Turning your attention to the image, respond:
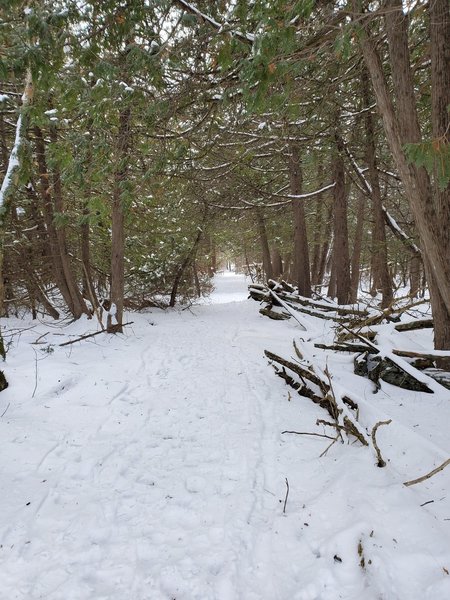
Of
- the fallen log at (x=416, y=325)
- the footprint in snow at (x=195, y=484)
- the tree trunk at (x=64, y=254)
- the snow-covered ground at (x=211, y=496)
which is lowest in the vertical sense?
the footprint in snow at (x=195, y=484)

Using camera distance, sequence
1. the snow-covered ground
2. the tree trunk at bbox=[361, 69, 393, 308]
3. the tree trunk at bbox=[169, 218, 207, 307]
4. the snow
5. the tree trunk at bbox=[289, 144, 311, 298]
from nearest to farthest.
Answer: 1. the snow-covered ground
2. the snow
3. the tree trunk at bbox=[361, 69, 393, 308]
4. the tree trunk at bbox=[289, 144, 311, 298]
5. the tree trunk at bbox=[169, 218, 207, 307]

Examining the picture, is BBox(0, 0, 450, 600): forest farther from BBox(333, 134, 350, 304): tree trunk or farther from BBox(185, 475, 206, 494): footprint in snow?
BBox(333, 134, 350, 304): tree trunk

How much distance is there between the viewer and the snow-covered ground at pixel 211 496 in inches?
76.1

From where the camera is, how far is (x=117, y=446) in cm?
345

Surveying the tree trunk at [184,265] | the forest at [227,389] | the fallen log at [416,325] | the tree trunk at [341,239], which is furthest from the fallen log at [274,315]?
the fallen log at [416,325]

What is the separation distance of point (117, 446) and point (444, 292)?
429 cm

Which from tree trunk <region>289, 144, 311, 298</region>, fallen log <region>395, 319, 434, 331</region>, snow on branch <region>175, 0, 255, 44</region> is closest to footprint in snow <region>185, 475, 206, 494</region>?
fallen log <region>395, 319, 434, 331</region>

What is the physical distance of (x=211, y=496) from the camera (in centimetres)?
268

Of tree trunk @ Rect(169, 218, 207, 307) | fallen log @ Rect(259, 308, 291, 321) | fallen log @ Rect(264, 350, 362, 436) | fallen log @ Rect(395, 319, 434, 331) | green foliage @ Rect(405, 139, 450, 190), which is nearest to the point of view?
green foliage @ Rect(405, 139, 450, 190)

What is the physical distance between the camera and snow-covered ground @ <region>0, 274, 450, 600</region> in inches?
76.1

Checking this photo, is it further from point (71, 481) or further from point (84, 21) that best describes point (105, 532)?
point (84, 21)

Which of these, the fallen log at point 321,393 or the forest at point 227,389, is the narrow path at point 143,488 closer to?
the forest at point 227,389

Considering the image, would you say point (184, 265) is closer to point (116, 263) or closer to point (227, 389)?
point (116, 263)

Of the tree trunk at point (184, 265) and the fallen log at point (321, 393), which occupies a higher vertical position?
the tree trunk at point (184, 265)
